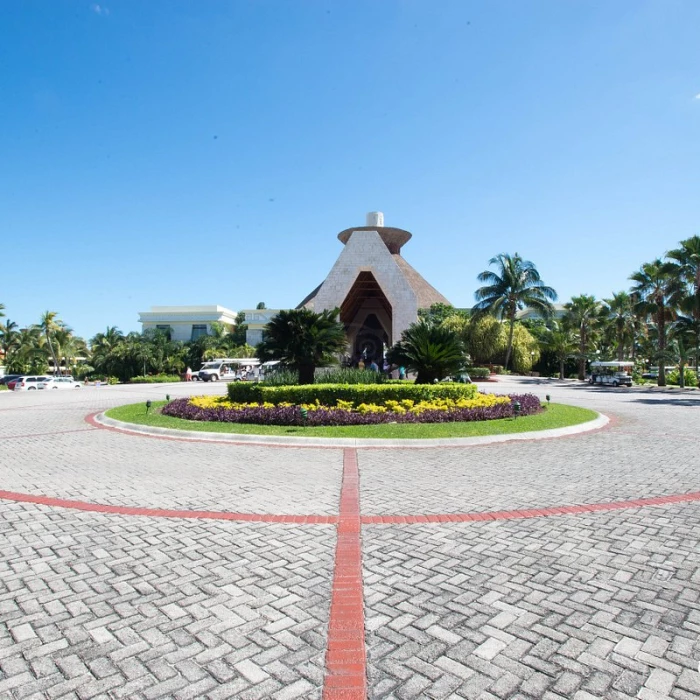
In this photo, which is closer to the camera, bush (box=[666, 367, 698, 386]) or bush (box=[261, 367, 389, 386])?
bush (box=[261, 367, 389, 386])

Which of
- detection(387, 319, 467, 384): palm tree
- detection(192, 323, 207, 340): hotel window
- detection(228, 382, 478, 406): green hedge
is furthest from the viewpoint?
detection(192, 323, 207, 340): hotel window

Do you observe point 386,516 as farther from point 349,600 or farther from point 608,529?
point 608,529

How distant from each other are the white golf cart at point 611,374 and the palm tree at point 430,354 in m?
24.8

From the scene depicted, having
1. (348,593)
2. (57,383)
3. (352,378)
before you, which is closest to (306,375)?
(352,378)

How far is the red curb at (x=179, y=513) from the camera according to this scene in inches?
221

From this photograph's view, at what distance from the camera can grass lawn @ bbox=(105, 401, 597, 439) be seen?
11.5 metres

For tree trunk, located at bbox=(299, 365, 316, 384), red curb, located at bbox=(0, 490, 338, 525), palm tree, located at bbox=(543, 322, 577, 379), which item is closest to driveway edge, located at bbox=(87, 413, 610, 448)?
red curb, located at bbox=(0, 490, 338, 525)

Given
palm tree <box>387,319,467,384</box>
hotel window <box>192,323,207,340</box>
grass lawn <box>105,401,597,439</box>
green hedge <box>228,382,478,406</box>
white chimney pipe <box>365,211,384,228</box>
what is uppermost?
white chimney pipe <box>365,211,384,228</box>

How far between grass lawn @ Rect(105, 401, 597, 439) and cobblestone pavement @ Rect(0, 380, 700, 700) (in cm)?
392

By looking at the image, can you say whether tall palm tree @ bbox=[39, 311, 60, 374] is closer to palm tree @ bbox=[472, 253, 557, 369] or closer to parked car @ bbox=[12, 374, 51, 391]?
parked car @ bbox=[12, 374, 51, 391]

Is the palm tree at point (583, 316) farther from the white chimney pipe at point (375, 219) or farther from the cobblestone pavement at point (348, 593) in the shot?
the cobblestone pavement at point (348, 593)

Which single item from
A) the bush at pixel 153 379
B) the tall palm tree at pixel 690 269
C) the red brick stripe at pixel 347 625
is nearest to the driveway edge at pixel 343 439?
the red brick stripe at pixel 347 625

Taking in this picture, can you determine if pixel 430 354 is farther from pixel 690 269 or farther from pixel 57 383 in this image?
pixel 57 383

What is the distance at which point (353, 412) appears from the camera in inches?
543
